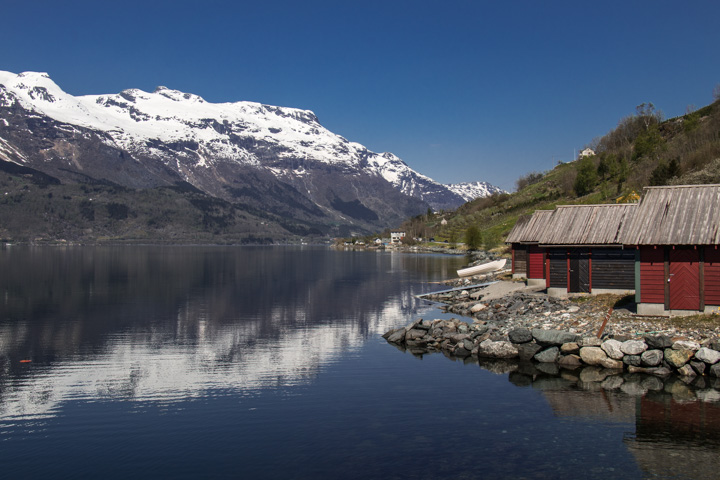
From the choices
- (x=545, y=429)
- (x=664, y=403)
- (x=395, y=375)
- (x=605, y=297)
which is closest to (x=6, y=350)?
(x=395, y=375)

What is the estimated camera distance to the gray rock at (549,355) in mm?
31547

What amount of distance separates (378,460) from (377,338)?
2290 centimetres

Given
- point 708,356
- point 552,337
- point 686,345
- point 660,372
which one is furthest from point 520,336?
point 708,356

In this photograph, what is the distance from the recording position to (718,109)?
120 m

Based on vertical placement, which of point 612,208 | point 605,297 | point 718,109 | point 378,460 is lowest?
point 378,460

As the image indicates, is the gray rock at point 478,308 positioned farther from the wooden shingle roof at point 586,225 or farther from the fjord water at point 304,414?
the fjord water at point 304,414

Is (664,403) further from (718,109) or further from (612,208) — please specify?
(718,109)

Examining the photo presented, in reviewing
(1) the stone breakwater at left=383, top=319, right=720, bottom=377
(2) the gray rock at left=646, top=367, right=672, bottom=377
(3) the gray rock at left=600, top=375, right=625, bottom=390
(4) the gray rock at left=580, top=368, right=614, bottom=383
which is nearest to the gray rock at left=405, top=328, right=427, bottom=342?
(1) the stone breakwater at left=383, top=319, right=720, bottom=377

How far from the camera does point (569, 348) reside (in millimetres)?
31391

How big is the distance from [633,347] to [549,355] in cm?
429

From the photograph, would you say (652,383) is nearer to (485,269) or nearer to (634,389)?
(634,389)

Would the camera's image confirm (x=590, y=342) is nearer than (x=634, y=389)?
No

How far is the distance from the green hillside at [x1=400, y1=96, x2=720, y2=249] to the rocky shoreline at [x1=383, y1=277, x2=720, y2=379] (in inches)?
1884

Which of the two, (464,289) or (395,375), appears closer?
(395,375)
